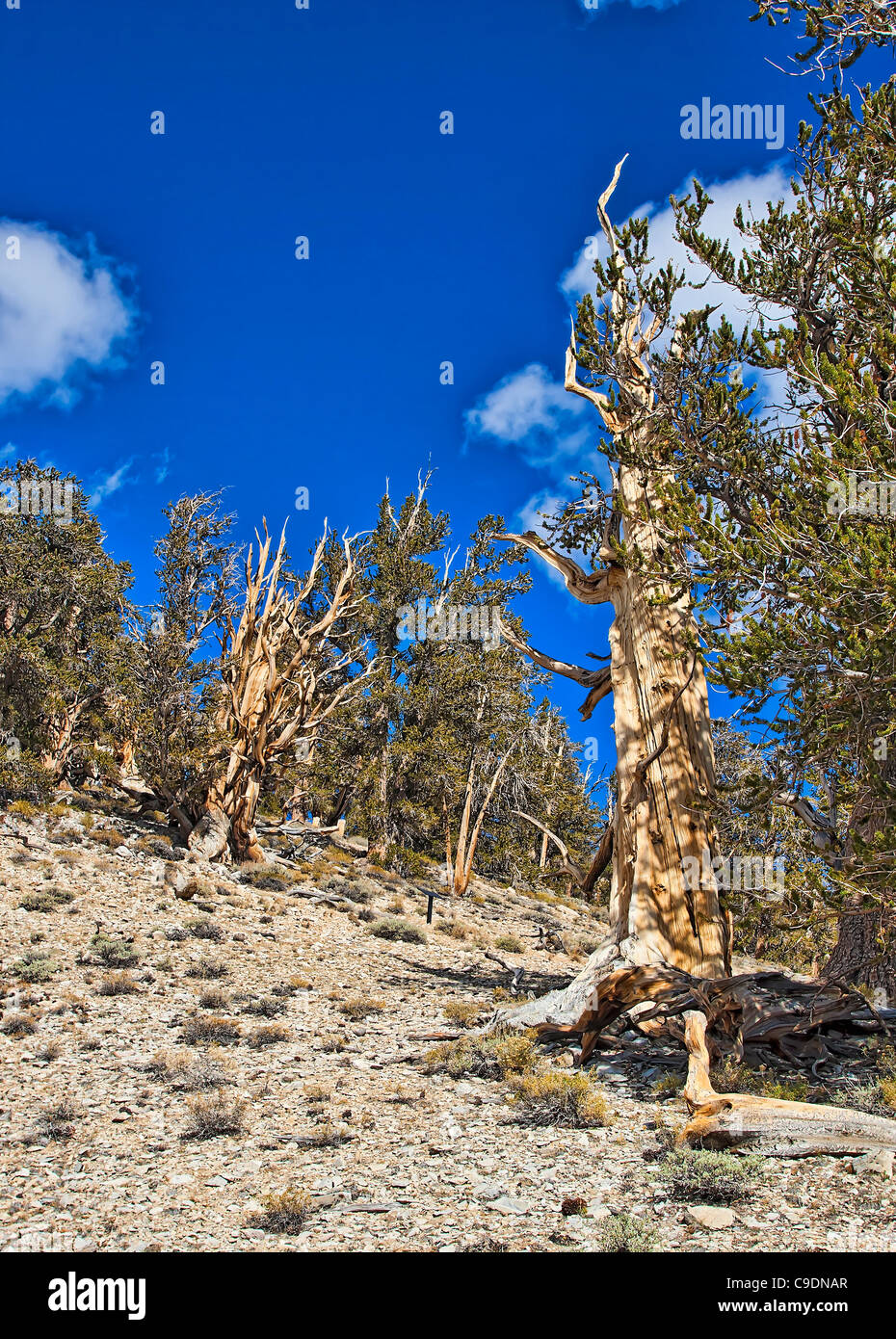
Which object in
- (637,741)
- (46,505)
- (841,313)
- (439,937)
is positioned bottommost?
(439,937)

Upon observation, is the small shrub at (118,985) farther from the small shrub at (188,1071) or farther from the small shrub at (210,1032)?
the small shrub at (188,1071)

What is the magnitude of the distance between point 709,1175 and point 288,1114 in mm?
2706

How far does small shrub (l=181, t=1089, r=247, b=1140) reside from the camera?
4.61 metres

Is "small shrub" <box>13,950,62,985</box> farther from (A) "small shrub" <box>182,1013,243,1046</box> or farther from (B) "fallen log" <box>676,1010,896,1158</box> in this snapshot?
(B) "fallen log" <box>676,1010,896,1158</box>

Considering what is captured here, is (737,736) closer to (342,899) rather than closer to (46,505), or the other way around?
(342,899)

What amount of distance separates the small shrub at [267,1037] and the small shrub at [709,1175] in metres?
3.82

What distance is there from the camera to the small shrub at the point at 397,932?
494 inches

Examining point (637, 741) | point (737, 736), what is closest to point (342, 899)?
point (737, 736)

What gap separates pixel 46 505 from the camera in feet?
57.9

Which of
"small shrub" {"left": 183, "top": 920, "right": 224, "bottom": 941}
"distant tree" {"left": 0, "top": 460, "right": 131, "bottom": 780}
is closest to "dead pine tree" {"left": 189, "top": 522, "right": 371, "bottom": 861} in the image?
"distant tree" {"left": 0, "top": 460, "right": 131, "bottom": 780}

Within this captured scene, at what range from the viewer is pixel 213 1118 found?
4664 millimetres

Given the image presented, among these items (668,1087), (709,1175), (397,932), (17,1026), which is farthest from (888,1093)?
(397,932)

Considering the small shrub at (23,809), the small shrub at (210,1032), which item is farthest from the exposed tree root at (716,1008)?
the small shrub at (23,809)
